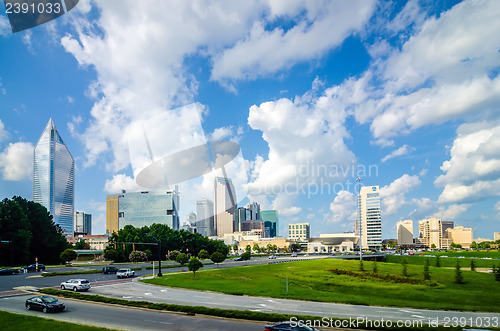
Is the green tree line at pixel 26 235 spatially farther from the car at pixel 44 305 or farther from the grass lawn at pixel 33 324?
the grass lawn at pixel 33 324

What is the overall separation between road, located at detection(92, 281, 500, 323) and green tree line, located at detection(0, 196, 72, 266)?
155 ft

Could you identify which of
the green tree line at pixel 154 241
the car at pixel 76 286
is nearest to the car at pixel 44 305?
the car at pixel 76 286

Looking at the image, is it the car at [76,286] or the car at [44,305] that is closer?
the car at [44,305]

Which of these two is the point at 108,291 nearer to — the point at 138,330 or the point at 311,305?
the point at 138,330

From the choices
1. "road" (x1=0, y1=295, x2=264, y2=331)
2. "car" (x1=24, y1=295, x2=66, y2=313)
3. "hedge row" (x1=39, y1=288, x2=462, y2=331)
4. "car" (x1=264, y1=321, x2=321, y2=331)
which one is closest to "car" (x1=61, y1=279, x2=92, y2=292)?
"hedge row" (x1=39, y1=288, x2=462, y2=331)

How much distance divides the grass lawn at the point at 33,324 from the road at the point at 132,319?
5.94 feet

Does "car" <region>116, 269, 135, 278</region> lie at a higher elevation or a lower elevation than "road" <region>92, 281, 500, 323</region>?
lower

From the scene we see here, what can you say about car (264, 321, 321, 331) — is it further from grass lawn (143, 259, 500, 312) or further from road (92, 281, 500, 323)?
grass lawn (143, 259, 500, 312)

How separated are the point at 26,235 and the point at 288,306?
73280mm

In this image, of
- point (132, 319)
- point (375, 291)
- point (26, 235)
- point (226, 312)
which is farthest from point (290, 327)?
point (26, 235)

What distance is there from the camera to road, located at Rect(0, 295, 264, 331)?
74.9ft

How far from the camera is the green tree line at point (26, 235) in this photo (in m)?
76.8

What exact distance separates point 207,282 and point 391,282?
2570 cm

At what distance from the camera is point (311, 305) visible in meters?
31.5
